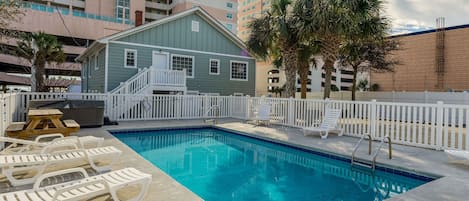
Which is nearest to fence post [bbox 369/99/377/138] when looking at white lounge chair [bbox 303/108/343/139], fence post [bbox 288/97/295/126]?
white lounge chair [bbox 303/108/343/139]

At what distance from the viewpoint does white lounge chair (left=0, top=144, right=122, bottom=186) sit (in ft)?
12.7

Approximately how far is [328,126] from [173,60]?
11.7m

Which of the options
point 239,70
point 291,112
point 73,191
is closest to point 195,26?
point 239,70

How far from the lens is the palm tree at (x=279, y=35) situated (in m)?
13.4

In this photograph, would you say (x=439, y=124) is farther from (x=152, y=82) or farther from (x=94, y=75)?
(x=94, y=75)

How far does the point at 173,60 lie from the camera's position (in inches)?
699

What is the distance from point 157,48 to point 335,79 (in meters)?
59.5

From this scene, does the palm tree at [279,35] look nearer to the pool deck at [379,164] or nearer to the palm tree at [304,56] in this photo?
the palm tree at [304,56]

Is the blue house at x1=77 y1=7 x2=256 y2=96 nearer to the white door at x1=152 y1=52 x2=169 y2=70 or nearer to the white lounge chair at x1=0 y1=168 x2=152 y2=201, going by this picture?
the white door at x1=152 y1=52 x2=169 y2=70

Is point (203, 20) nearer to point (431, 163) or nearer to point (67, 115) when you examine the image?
point (67, 115)

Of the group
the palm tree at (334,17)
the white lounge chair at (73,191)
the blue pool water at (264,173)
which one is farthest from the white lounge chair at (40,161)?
the palm tree at (334,17)

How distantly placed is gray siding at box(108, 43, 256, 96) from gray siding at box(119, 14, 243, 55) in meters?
0.44

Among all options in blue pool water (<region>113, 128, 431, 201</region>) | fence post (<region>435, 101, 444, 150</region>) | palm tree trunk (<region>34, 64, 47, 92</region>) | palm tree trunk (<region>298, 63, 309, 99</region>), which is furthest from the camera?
palm tree trunk (<region>34, 64, 47, 92</region>)

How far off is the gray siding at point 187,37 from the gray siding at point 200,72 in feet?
1.45
